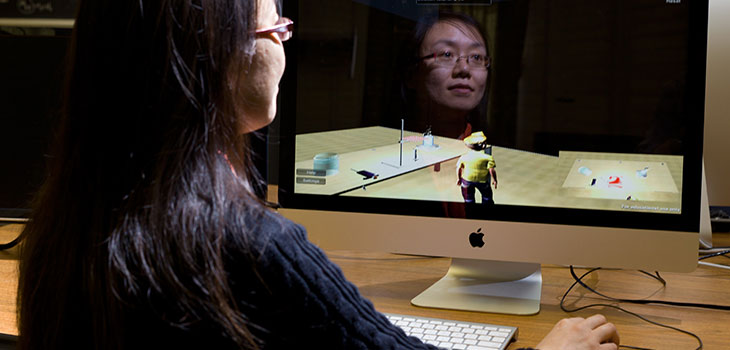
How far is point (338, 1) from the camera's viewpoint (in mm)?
1327

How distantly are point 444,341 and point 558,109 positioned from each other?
17.5 inches

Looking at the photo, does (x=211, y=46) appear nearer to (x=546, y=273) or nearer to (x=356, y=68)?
(x=356, y=68)

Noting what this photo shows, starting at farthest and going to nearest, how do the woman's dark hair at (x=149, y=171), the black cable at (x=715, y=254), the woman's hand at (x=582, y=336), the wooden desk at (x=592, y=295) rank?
the black cable at (x=715, y=254) → the wooden desk at (x=592, y=295) → the woman's hand at (x=582, y=336) → the woman's dark hair at (x=149, y=171)

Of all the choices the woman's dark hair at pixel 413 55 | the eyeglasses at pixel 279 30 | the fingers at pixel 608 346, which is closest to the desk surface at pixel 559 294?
the fingers at pixel 608 346

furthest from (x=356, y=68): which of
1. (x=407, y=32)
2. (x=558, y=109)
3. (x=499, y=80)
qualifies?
(x=558, y=109)

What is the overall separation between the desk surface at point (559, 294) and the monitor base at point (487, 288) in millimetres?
20

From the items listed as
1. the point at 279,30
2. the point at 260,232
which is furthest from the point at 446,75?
the point at 260,232

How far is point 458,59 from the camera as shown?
4.09 ft

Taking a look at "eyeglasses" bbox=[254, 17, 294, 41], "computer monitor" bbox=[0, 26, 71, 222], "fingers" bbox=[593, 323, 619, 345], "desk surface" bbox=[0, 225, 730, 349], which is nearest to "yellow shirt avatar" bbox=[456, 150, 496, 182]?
"desk surface" bbox=[0, 225, 730, 349]

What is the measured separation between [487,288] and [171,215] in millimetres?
795

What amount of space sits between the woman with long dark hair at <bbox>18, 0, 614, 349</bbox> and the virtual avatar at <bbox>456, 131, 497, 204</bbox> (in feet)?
1.93

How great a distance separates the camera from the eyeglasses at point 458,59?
1234mm

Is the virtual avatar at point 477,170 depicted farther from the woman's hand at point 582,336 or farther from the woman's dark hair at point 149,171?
the woman's dark hair at point 149,171

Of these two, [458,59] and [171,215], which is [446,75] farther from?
[171,215]
